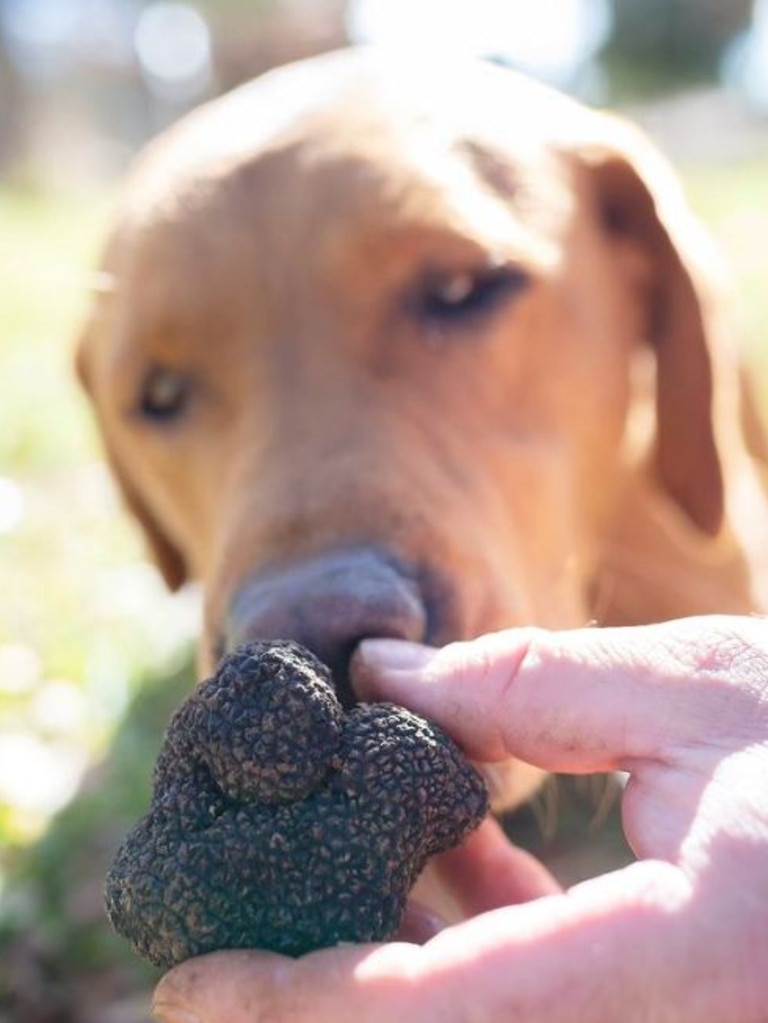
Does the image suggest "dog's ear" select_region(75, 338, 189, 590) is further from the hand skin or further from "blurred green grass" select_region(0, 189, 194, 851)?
the hand skin

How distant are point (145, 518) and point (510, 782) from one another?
201 cm

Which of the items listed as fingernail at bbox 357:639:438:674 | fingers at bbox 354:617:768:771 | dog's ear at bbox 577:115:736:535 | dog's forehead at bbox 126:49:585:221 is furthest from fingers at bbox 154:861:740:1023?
dog's ear at bbox 577:115:736:535

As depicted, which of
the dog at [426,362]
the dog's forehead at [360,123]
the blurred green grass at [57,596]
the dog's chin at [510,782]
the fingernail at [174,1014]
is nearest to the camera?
the fingernail at [174,1014]

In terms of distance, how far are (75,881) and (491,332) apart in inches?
56.2

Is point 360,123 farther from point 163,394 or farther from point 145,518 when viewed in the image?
point 145,518

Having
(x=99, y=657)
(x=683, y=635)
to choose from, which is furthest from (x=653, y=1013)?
(x=99, y=657)

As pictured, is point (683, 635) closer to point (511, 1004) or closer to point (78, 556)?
point (511, 1004)

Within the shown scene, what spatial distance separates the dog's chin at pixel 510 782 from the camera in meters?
1.90

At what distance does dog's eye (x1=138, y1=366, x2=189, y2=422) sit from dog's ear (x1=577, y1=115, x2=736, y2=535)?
1074 millimetres

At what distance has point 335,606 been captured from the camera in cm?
180

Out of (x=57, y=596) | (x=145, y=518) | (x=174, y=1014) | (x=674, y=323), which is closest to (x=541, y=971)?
(x=174, y=1014)

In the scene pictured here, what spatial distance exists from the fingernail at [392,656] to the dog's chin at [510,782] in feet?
0.92

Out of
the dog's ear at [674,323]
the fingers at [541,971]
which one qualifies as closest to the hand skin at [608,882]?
the fingers at [541,971]

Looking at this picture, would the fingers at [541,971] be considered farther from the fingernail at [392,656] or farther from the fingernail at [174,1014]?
the fingernail at [392,656]
